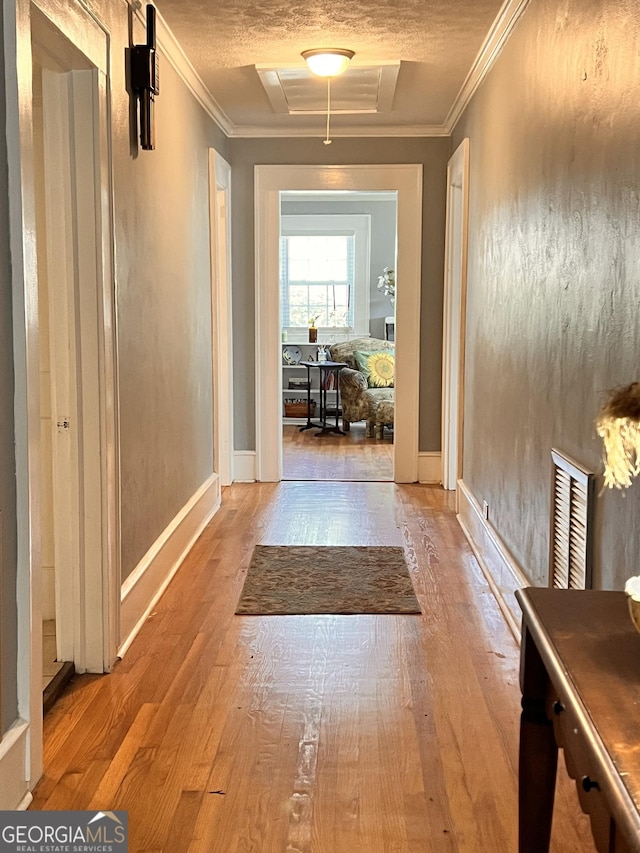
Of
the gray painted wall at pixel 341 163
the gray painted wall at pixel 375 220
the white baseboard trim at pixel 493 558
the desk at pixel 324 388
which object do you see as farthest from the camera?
the gray painted wall at pixel 375 220

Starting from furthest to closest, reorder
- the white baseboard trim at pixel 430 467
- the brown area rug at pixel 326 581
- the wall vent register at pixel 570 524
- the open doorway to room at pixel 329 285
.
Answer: the open doorway to room at pixel 329 285
the white baseboard trim at pixel 430 467
the brown area rug at pixel 326 581
the wall vent register at pixel 570 524

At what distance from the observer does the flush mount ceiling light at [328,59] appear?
4.17 meters

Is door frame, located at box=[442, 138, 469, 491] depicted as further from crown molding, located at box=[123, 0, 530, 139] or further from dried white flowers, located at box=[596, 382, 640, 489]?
dried white flowers, located at box=[596, 382, 640, 489]

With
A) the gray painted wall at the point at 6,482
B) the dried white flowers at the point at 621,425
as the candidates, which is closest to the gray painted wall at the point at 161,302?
the gray painted wall at the point at 6,482

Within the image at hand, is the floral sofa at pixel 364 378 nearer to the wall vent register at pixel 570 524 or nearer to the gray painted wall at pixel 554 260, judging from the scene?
the gray painted wall at pixel 554 260

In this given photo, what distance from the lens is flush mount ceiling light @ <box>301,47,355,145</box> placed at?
13.7 ft

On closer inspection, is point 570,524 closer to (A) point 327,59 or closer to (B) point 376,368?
(A) point 327,59

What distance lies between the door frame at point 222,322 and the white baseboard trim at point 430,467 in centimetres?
142

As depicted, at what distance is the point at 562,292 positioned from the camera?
2.75 m

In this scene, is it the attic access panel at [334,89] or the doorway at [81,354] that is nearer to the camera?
the doorway at [81,354]

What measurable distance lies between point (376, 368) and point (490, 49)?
4.89m

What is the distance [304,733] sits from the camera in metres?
2.59

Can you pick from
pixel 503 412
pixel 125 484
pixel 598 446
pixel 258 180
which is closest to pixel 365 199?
pixel 258 180

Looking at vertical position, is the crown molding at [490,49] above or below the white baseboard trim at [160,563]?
above
